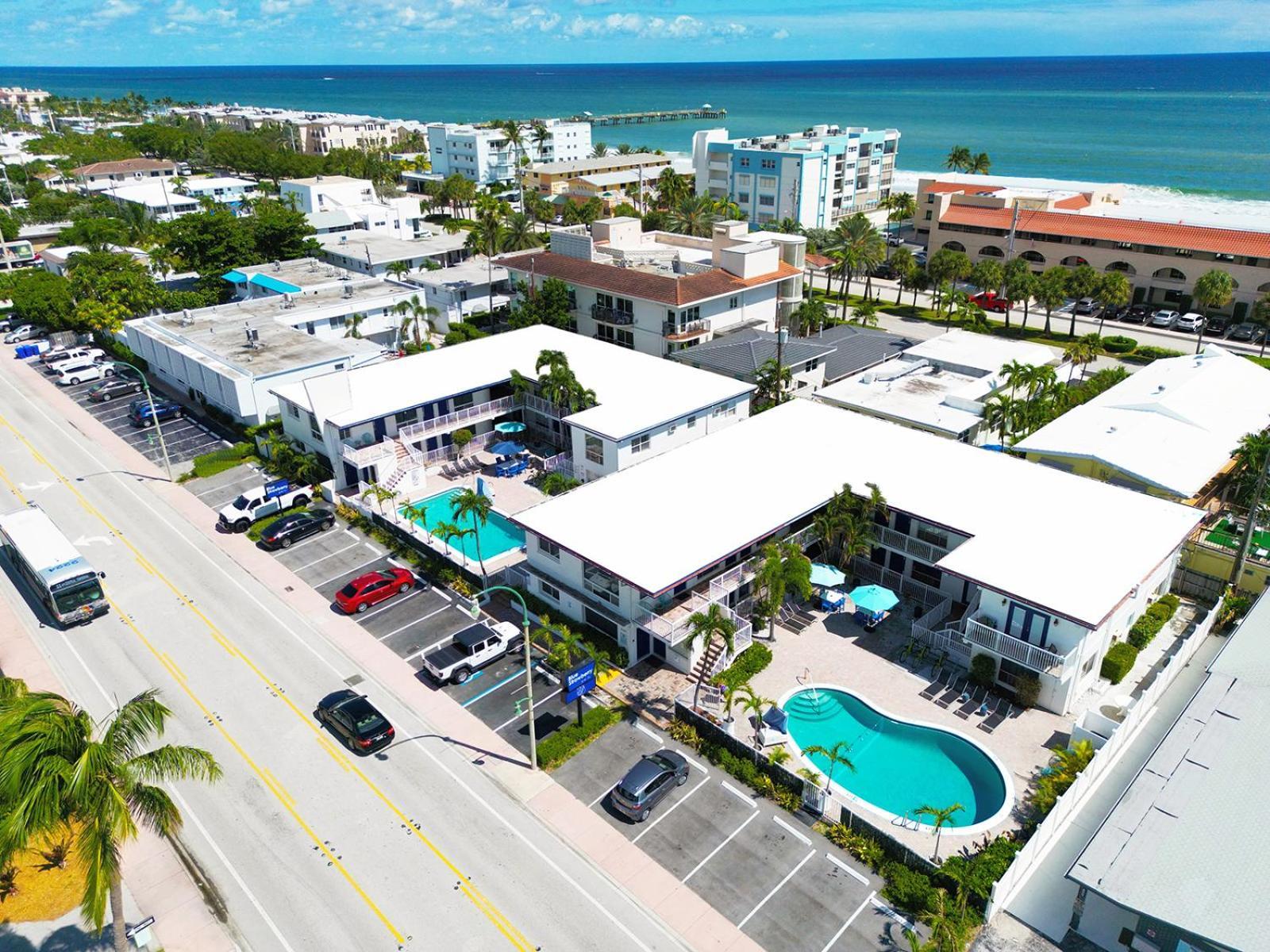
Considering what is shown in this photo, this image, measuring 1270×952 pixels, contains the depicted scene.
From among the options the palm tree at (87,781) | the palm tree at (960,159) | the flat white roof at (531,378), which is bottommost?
the flat white roof at (531,378)

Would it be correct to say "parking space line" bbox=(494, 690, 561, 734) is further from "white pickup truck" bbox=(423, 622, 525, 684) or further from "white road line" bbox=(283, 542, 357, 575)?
"white road line" bbox=(283, 542, 357, 575)

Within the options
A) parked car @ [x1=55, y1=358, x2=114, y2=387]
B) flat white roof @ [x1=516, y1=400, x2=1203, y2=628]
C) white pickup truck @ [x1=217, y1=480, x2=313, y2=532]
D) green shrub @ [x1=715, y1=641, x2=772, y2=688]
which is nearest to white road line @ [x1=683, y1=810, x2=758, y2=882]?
green shrub @ [x1=715, y1=641, x2=772, y2=688]

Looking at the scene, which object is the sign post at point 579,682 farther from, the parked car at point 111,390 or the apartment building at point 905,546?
the parked car at point 111,390

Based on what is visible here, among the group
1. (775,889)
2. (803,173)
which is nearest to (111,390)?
(775,889)

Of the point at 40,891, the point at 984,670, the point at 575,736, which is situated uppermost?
the point at 984,670

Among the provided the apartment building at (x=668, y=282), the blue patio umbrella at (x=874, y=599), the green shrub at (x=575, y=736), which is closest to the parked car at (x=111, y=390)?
the apartment building at (x=668, y=282)

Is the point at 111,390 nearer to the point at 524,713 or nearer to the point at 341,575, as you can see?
the point at 341,575
